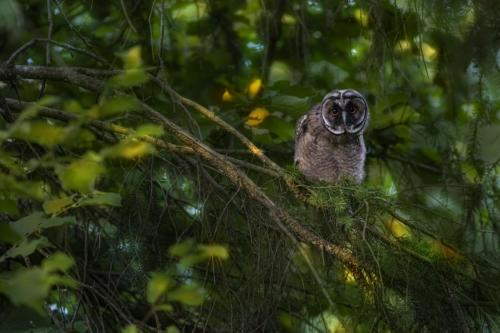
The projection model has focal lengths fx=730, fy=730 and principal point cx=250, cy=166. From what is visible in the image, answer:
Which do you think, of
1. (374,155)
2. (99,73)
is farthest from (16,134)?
(374,155)

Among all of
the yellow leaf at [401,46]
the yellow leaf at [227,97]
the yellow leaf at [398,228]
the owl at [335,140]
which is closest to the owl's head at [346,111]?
the owl at [335,140]

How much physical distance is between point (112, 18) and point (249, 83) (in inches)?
36.9

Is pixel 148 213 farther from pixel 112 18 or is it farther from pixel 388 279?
pixel 112 18

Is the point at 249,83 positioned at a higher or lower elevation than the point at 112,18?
lower

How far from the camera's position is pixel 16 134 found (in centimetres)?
155

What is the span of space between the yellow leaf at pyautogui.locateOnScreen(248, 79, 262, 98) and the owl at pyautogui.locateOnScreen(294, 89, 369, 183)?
475 mm

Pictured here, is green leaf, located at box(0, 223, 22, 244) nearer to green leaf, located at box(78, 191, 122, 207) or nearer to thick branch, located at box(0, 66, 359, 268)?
green leaf, located at box(78, 191, 122, 207)

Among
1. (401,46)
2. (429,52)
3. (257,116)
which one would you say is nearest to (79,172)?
(401,46)

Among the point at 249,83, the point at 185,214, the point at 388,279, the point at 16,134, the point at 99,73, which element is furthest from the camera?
the point at 249,83

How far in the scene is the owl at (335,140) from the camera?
14.4 ft

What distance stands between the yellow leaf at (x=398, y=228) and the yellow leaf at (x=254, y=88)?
159 centimetres

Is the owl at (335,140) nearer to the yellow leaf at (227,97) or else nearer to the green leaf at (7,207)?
the yellow leaf at (227,97)

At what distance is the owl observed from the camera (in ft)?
14.4

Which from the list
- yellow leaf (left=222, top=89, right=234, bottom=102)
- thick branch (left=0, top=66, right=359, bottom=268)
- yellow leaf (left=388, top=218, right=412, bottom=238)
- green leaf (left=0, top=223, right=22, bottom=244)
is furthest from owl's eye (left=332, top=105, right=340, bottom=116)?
green leaf (left=0, top=223, right=22, bottom=244)
